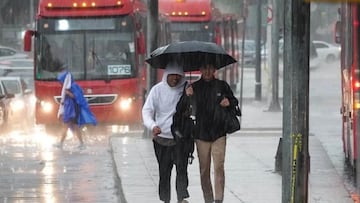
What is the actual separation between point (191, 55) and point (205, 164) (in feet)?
4.13

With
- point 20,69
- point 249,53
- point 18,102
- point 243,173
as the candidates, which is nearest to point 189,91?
point 243,173

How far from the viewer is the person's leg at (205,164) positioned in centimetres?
1059

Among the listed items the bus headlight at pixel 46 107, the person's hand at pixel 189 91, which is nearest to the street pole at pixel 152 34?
the bus headlight at pixel 46 107

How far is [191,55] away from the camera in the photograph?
11.1 meters

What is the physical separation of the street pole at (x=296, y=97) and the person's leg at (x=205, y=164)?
1.88 meters

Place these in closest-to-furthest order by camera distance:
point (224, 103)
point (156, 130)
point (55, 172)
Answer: point (224, 103), point (156, 130), point (55, 172)

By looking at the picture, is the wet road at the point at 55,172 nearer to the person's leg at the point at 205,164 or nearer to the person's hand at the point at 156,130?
the person's leg at the point at 205,164

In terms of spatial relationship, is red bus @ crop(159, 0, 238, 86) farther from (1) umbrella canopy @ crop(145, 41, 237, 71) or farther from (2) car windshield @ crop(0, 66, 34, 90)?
(1) umbrella canopy @ crop(145, 41, 237, 71)

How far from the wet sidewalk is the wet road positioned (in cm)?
34

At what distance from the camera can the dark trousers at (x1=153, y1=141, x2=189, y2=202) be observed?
424 inches

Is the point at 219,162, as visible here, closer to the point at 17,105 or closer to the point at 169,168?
the point at 169,168

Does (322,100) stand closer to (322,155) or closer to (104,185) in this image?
(322,155)

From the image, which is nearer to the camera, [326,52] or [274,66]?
[274,66]

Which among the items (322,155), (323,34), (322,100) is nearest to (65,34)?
(322,155)
